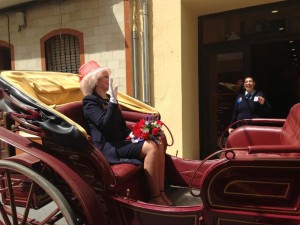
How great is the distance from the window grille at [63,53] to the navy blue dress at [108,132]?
13.9 ft

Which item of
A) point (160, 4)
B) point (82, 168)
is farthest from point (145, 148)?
point (160, 4)

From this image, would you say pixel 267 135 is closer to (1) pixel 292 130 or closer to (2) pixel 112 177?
(1) pixel 292 130

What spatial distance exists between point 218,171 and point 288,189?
14.9 inches

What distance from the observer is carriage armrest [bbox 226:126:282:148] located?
2.93 m

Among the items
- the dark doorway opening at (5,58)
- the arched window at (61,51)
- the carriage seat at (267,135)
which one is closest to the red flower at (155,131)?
the carriage seat at (267,135)

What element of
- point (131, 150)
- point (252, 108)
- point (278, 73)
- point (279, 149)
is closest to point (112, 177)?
point (131, 150)

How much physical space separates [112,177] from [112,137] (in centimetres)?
57

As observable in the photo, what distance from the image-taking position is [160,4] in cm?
528

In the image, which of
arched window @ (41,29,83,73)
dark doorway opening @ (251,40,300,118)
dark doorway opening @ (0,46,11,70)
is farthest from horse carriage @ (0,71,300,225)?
dark doorway opening @ (0,46,11,70)

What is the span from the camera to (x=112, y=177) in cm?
216

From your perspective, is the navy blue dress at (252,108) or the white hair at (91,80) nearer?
the white hair at (91,80)

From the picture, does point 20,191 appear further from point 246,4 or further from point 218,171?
point 246,4

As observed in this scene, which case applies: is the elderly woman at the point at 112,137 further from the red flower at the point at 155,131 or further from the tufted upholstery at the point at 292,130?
the tufted upholstery at the point at 292,130

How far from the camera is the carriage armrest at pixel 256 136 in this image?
293cm
